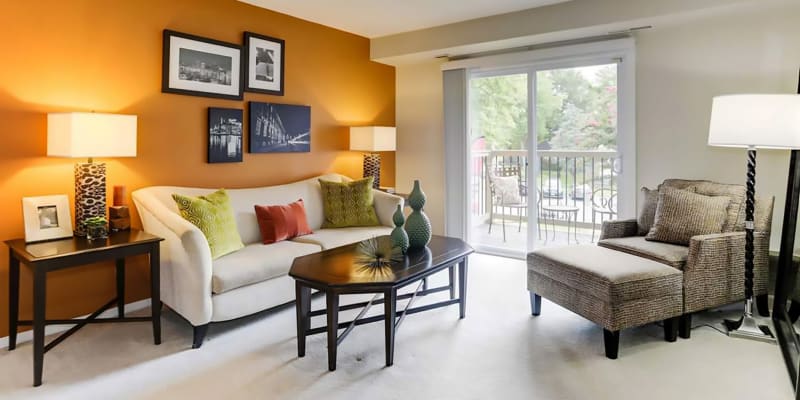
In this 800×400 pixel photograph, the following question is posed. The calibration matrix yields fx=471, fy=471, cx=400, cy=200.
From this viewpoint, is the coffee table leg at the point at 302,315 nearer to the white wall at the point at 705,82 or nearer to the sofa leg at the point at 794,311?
the sofa leg at the point at 794,311

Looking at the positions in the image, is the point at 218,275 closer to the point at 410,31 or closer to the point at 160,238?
the point at 160,238

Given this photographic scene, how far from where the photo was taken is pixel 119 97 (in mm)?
3105

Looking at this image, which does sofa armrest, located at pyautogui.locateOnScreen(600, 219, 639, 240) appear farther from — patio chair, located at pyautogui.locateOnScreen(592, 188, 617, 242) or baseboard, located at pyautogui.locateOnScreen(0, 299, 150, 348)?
baseboard, located at pyautogui.locateOnScreen(0, 299, 150, 348)

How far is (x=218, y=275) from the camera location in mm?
2695

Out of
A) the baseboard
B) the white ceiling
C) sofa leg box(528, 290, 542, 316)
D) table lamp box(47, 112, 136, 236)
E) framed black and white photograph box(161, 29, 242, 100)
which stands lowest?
the baseboard

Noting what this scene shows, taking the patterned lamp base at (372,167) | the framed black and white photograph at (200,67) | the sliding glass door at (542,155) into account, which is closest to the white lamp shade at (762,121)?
the sliding glass door at (542,155)

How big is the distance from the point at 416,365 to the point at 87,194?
2.15m

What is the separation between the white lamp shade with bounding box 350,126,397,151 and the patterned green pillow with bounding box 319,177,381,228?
62cm

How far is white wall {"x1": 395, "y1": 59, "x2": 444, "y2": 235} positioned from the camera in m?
5.17

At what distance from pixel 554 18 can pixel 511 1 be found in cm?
40

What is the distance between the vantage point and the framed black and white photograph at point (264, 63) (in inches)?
152

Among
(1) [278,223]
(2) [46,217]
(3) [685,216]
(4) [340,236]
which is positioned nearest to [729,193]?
(3) [685,216]

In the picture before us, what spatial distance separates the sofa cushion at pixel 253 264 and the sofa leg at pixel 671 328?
224 cm

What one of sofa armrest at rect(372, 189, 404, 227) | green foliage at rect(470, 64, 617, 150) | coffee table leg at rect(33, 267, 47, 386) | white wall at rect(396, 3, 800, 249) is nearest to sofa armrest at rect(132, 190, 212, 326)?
coffee table leg at rect(33, 267, 47, 386)
